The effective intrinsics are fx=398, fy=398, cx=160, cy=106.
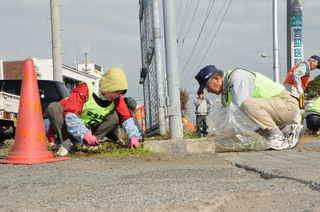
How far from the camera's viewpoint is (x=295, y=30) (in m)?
12.2

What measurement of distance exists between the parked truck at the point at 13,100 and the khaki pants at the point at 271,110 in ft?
13.4

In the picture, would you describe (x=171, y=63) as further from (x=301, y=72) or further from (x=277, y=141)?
(x=301, y=72)

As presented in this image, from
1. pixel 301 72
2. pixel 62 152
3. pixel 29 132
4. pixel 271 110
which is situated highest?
pixel 301 72

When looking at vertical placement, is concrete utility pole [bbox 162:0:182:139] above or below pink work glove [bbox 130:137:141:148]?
above

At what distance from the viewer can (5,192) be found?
2422 mm

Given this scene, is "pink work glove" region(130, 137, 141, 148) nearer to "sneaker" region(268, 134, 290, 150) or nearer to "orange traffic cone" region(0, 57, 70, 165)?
"orange traffic cone" region(0, 57, 70, 165)

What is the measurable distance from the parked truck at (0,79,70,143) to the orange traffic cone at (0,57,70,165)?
3.18 meters

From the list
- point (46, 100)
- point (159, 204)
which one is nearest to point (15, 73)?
point (46, 100)

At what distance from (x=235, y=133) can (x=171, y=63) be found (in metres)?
1.26

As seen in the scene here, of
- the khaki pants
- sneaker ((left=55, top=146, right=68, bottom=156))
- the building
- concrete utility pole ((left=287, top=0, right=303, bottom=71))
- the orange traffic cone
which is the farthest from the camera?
the building

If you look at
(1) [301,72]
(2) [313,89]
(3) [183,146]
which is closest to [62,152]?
(3) [183,146]

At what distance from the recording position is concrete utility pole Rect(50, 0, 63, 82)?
41.5ft

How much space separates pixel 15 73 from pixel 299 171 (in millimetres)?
48472

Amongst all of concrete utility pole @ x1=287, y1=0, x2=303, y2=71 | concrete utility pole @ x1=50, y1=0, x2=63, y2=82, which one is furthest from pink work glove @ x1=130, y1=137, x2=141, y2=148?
concrete utility pole @ x1=287, y1=0, x2=303, y2=71
